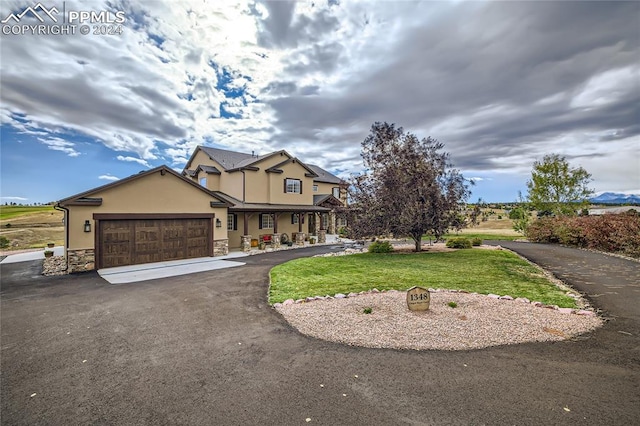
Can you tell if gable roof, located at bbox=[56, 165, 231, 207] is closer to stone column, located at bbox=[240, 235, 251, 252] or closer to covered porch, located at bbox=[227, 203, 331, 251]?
covered porch, located at bbox=[227, 203, 331, 251]

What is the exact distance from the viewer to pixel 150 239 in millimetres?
14969

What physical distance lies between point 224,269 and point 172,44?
12075 millimetres

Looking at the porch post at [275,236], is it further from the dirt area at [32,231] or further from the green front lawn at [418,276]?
the dirt area at [32,231]

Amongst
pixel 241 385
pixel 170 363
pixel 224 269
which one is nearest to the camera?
pixel 241 385

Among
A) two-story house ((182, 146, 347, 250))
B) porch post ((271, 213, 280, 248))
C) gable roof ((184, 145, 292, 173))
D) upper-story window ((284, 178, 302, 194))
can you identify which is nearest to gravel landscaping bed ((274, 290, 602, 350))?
two-story house ((182, 146, 347, 250))

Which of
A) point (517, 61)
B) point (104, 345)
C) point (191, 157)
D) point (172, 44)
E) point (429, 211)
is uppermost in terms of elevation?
point (172, 44)

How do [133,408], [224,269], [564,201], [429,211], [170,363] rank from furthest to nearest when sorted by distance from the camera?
[564,201] → [429,211] → [224,269] → [170,363] → [133,408]

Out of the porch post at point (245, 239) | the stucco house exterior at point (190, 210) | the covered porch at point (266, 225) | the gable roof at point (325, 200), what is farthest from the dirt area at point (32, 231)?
the gable roof at point (325, 200)

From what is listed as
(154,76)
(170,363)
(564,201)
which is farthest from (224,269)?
(564,201)

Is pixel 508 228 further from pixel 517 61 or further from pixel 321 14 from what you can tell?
pixel 321 14

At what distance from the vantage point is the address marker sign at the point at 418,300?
6.71 metres

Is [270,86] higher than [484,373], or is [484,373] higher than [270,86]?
[270,86]

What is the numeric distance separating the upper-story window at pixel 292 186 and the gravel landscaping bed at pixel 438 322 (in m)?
17.0

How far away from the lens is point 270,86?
21.0 m
